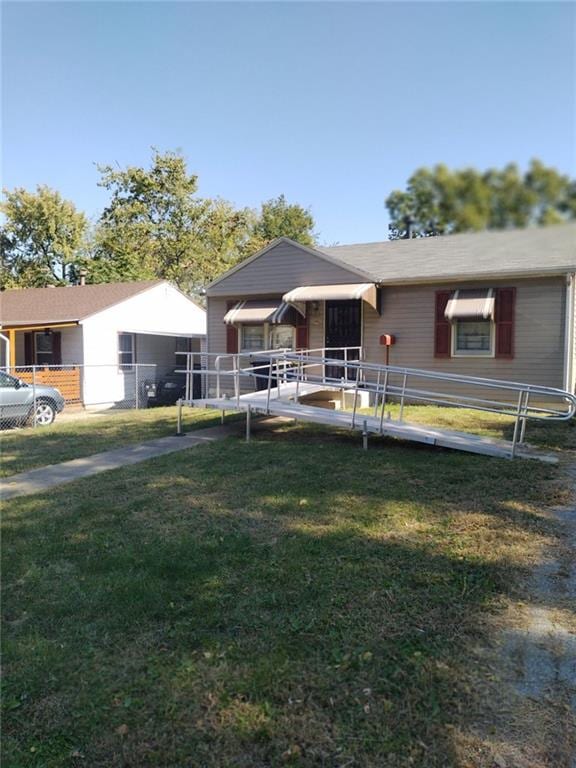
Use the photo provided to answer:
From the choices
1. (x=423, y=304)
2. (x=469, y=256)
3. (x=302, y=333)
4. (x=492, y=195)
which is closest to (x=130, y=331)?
(x=302, y=333)

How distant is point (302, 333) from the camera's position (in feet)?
47.1

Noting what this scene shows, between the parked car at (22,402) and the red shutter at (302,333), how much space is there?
6.05 m

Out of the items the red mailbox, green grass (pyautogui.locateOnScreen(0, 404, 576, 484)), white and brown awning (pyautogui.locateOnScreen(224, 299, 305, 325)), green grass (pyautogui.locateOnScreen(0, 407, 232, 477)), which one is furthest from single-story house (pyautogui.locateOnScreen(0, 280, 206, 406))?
the red mailbox

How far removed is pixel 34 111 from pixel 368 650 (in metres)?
11.0

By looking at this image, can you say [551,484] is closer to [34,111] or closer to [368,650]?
[368,650]

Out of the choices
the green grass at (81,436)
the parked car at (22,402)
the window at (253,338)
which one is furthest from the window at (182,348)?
the parked car at (22,402)

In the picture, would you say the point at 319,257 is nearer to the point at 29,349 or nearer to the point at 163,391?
the point at 163,391

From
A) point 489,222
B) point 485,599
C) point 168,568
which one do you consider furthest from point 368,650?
point 489,222

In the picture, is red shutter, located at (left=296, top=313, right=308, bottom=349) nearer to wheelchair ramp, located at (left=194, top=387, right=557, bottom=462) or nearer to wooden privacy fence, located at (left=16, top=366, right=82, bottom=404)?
wheelchair ramp, located at (left=194, top=387, right=557, bottom=462)

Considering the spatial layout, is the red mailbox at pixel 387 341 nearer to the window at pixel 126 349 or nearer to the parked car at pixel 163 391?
the parked car at pixel 163 391

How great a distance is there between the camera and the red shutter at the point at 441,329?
40.7ft

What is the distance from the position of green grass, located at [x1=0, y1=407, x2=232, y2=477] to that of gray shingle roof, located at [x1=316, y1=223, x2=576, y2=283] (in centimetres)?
556

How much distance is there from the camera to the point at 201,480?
20.0ft

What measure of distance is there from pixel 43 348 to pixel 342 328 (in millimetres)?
10519
